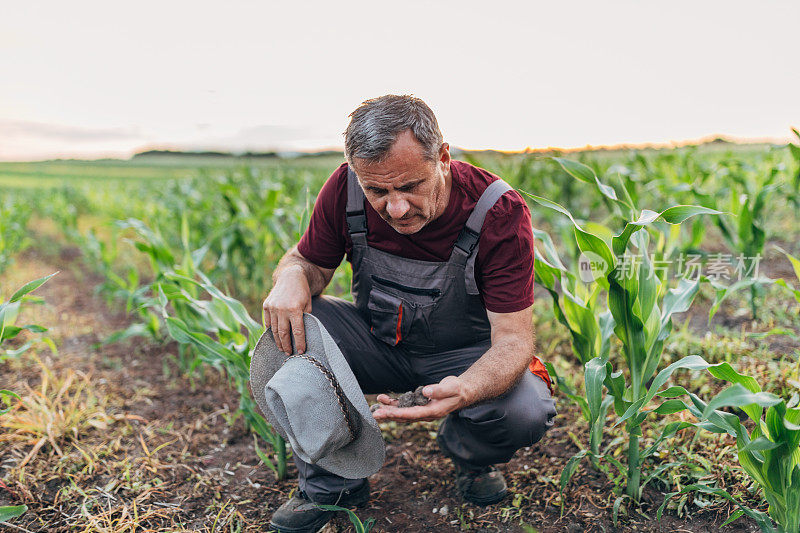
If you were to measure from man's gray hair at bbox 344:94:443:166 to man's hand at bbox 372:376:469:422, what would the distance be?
0.67 meters

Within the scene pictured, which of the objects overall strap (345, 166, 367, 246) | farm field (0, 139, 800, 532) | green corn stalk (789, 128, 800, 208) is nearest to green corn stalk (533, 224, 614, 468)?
farm field (0, 139, 800, 532)

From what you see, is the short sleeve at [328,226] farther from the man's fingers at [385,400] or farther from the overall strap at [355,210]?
the man's fingers at [385,400]

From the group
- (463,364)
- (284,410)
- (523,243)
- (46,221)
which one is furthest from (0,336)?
(46,221)

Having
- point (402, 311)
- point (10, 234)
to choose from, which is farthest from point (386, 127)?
point (10, 234)

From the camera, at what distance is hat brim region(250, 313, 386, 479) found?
1.63 metres

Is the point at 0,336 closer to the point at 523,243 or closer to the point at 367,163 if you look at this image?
the point at 367,163

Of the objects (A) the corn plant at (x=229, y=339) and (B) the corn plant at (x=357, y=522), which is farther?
(A) the corn plant at (x=229, y=339)

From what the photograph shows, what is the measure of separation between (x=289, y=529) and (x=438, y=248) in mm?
1063

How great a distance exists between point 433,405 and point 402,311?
19.5 inches

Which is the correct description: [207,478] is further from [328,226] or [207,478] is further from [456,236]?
[456,236]

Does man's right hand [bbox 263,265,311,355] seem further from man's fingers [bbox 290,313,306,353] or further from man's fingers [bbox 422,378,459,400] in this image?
man's fingers [bbox 422,378,459,400]

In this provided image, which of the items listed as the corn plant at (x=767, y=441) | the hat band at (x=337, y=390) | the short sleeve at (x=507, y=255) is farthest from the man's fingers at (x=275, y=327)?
the corn plant at (x=767, y=441)

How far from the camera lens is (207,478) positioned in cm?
217

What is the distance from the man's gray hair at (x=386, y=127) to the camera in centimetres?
162
